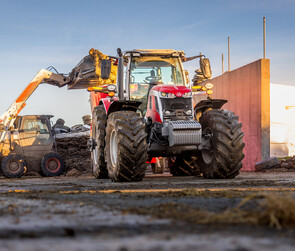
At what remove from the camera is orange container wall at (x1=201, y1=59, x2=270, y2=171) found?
16750 mm

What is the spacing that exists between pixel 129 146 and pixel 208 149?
5.90 ft

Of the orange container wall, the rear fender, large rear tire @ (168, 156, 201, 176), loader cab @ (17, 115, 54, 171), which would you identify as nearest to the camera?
the rear fender

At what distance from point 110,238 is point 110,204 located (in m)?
1.88

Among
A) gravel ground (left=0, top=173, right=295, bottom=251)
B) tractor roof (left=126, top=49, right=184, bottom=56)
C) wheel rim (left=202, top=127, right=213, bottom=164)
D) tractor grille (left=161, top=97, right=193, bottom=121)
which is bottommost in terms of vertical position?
gravel ground (left=0, top=173, right=295, bottom=251)

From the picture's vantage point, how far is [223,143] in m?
9.36

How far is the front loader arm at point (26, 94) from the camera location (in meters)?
18.1

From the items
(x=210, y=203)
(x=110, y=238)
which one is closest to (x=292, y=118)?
(x=210, y=203)

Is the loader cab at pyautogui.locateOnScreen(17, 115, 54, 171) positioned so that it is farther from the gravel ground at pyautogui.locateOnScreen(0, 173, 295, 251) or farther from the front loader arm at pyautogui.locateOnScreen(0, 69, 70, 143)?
the gravel ground at pyautogui.locateOnScreen(0, 173, 295, 251)

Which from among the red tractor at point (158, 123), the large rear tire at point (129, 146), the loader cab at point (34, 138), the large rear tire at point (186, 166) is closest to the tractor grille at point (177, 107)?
the red tractor at point (158, 123)

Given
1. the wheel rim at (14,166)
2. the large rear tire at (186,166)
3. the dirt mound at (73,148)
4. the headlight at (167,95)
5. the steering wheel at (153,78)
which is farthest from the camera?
the dirt mound at (73,148)

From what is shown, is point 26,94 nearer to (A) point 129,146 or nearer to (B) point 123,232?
(A) point 129,146

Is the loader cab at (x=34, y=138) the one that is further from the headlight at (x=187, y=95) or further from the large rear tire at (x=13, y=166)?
the headlight at (x=187, y=95)

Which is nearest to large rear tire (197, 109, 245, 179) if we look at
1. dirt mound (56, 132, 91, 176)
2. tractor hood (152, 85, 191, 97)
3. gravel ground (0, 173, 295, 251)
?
tractor hood (152, 85, 191, 97)

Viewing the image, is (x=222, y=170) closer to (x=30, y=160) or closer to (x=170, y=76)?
(x=170, y=76)
